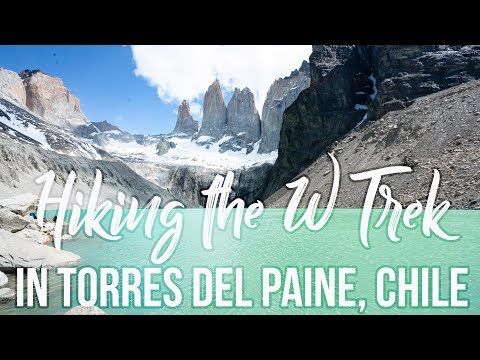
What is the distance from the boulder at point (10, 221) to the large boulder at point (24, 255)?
6.09 meters

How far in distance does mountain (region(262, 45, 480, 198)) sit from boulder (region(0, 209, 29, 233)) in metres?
77.3

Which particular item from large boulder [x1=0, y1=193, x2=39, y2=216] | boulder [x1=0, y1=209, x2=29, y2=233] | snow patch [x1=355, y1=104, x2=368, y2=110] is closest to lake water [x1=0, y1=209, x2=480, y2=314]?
boulder [x1=0, y1=209, x2=29, y2=233]

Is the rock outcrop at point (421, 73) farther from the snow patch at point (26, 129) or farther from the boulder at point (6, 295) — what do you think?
the snow patch at point (26, 129)

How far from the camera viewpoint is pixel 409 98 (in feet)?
276

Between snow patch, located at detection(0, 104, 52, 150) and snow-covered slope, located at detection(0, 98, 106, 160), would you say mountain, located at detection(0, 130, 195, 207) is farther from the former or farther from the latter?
snow patch, located at detection(0, 104, 52, 150)

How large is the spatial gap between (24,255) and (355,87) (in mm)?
102618

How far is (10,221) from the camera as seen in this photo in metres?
23.5

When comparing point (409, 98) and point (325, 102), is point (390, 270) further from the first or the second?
point (325, 102)

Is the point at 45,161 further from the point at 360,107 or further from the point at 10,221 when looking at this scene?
the point at 10,221

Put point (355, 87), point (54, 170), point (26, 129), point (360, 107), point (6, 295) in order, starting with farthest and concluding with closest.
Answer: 1. point (26, 129)
2. point (355, 87)
3. point (360, 107)
4. point (54, 170)
5. point (6, 295)

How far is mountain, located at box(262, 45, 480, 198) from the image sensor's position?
278 ft

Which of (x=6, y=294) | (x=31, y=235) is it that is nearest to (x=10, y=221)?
(x=31, y=235)
